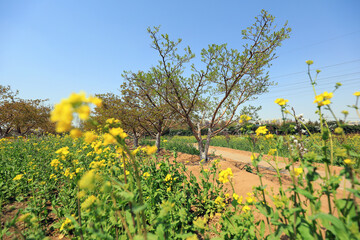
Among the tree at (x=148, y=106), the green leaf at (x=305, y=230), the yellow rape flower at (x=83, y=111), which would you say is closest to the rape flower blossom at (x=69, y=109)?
the yellow rape flower at (x=83, y=111)

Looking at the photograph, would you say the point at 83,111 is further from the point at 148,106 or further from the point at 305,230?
the point at 148,106

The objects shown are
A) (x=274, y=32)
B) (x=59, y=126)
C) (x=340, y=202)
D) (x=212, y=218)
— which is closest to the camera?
(x=59, y=126)

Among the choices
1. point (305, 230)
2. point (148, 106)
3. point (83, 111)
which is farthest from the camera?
point (148, 106)

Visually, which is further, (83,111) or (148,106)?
(148,106)

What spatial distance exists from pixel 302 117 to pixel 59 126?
573 cm

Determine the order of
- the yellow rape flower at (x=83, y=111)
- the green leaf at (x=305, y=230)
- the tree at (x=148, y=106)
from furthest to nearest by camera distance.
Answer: the tree at (x=148, y=106)
the green leaf at (x=305, y=230)
the yellow rape flower at (x=83, y=111)

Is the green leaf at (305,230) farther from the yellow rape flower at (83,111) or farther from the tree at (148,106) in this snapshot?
the tree at (148,106)

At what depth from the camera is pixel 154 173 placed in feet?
10.2

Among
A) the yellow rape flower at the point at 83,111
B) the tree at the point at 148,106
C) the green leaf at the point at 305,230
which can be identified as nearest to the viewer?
the yellow rape flower at the point at 83,111

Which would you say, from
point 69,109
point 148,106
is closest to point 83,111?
point 69,109

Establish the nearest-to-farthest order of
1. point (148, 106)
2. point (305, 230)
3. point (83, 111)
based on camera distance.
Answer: point (83, 111) < point (305, 230) < point (148, 106)

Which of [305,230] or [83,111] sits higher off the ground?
[83,111]

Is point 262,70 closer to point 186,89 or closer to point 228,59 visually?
point 228,59

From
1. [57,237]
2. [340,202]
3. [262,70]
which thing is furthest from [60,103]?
[262,70]
